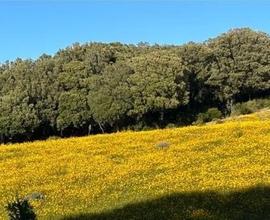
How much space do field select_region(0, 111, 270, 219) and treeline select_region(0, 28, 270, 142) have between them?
5166cm

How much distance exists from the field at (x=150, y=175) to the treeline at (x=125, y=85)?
169 feet

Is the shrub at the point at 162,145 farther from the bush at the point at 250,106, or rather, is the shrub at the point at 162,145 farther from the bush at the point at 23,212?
the bush at the point at 250,106

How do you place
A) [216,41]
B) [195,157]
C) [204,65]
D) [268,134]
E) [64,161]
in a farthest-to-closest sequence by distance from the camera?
[216,41], [204,65], [268,134], [64,161], [195,157]

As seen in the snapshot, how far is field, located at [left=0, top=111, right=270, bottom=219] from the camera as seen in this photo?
2238 centimetres

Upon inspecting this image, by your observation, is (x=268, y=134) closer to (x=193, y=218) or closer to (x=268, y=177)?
(x=268, y=177)

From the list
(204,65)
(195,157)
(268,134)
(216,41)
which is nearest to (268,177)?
(195,157)

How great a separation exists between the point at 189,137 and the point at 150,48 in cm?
8813

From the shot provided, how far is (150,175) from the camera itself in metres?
29.5

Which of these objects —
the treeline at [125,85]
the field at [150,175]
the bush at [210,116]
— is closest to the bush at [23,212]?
the field at [150,175]

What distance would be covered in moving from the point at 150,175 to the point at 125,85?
7007 centimetres

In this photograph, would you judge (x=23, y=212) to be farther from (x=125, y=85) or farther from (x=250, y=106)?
(x=250, y=106)

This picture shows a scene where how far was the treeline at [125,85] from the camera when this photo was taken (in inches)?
3797

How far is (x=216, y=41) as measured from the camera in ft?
409

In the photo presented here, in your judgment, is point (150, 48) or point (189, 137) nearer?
point (189, 137)
